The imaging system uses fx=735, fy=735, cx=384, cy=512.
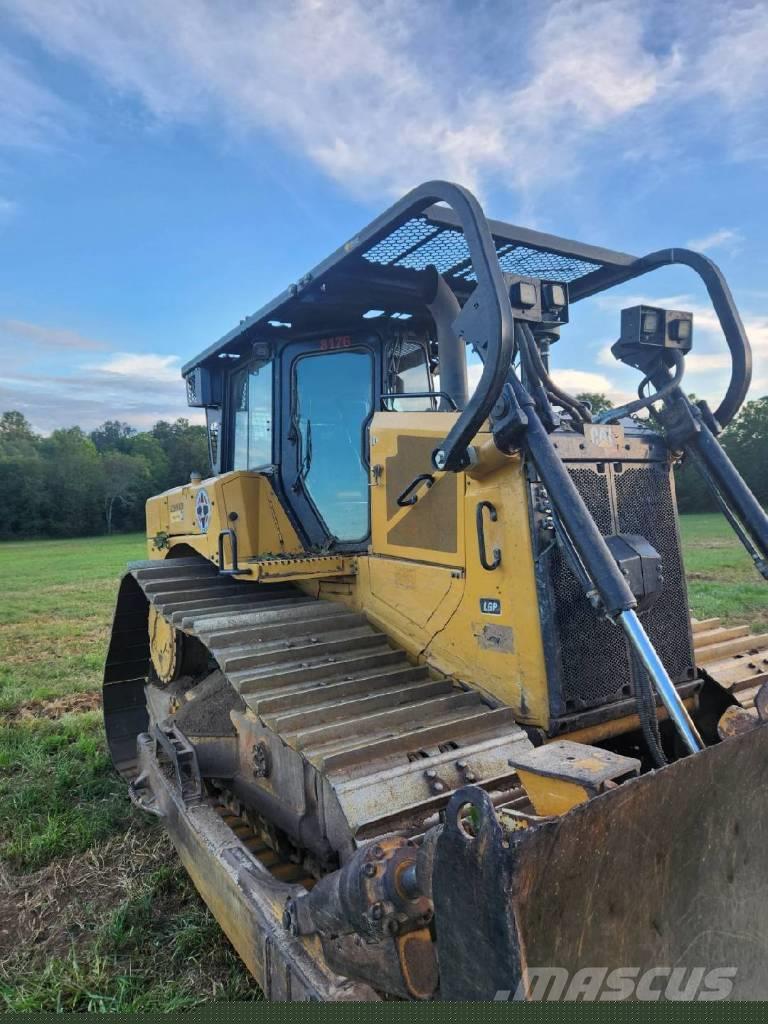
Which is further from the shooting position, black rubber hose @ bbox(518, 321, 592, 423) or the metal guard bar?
the metal guard bar

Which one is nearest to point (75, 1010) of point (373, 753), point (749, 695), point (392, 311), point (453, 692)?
point (373, 753)

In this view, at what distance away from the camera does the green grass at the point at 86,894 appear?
316cm

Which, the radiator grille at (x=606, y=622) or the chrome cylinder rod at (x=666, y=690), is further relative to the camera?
the radiator grille at (x=606, y=622)

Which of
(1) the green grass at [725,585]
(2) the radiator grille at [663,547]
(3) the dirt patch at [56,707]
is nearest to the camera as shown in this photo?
(2) the radiator grille at [663,547]

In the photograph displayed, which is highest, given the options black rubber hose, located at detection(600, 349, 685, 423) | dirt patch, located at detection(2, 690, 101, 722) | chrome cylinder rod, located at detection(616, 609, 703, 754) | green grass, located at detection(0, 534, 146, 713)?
black rubber hose, located at detection(600, 349, 685, 423)

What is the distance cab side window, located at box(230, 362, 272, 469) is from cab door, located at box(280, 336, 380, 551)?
0.25 meters

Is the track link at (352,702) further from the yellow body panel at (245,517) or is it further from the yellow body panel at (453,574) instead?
the yellow body panel at (245,517)

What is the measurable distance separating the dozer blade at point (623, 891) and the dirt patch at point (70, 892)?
2571mm

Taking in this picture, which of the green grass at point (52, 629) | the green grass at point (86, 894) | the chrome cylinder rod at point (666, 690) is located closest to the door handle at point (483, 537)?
the chrome cylinder rod at point (666, 690)

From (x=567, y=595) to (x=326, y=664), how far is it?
1.18m

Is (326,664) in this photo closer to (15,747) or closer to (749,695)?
(749,695)

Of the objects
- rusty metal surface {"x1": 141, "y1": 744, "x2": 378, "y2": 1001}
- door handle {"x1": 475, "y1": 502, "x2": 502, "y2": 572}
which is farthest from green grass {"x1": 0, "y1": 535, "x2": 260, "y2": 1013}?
door handle {"x1": 475, "y1": 502, "x2": 502, "y2": 572}

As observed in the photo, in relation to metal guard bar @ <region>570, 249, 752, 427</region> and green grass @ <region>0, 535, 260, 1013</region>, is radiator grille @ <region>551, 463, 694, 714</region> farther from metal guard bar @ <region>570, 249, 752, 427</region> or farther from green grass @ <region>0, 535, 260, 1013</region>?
A: green grass @ <region>0, 535, 260, 1013</region>

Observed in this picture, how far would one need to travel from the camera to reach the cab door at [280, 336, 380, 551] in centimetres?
451
